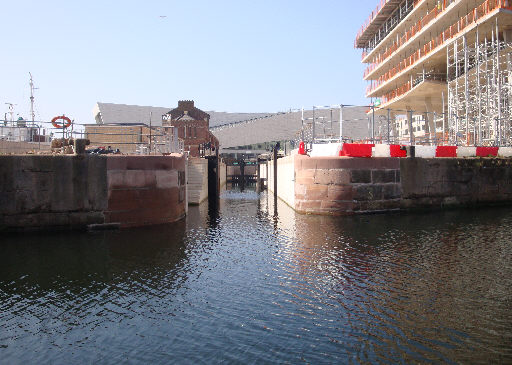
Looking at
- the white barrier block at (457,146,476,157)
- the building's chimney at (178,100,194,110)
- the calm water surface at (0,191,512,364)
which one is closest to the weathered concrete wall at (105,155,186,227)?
the calm water surface at (0,191,512,364)

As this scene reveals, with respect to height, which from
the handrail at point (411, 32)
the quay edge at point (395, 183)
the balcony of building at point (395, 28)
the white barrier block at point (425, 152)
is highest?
the balcony of building at point (395, 28)

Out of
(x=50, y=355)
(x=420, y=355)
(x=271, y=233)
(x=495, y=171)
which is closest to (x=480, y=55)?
(x=495, y=171)

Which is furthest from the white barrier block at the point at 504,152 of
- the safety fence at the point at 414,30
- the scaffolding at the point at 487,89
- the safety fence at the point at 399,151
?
the safety fence at the point at 414,30

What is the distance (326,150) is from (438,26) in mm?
18768

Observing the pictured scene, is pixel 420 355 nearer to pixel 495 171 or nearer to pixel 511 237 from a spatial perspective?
pixel 511 237

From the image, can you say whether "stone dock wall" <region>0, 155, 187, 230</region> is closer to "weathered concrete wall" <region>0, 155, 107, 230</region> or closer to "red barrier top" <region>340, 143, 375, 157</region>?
"weathered concrete wall" <region>0, 155, 107, 230</region>

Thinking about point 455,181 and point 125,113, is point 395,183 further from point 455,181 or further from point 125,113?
point 125,113

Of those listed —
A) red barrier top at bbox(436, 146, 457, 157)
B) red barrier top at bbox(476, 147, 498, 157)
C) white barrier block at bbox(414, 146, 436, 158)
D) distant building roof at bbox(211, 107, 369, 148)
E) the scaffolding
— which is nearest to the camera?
white barrier block at bbox(414, 146, 436, 158)

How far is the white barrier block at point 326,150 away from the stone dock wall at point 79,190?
7718 mm

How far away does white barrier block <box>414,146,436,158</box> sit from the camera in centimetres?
2395

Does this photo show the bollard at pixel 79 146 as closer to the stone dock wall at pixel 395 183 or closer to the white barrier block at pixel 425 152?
the stone dock wall at pixel 395 183

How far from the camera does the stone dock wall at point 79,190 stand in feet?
59.2

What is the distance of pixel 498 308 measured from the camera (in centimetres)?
890

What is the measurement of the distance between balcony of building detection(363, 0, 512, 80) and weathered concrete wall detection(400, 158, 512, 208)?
9951mm
